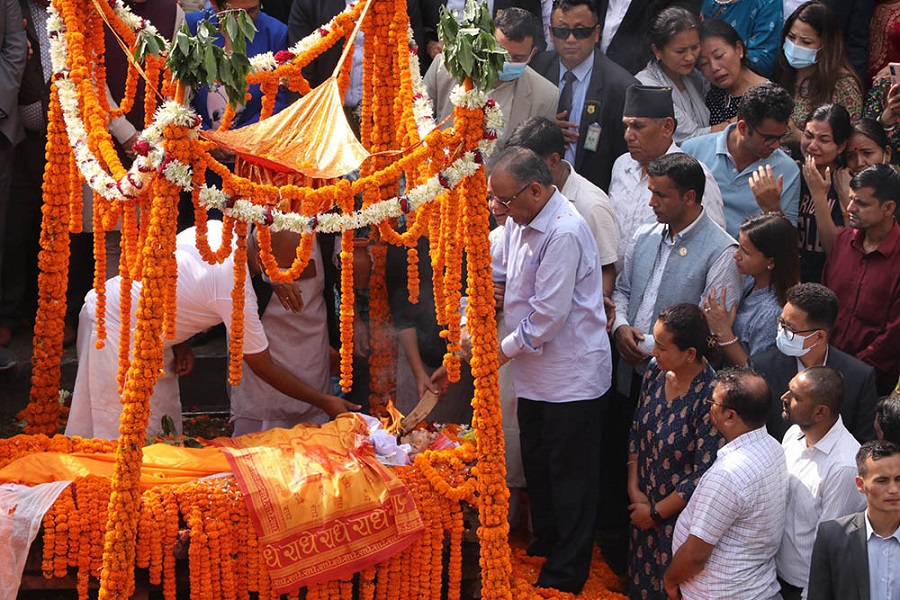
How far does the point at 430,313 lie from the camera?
234 inches

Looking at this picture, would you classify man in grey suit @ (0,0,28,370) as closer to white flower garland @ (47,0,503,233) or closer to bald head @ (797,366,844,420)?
white flower garland @ (47,0,503,233)

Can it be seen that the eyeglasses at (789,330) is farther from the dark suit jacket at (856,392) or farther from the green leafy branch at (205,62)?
the green leafy branch at (205,62)

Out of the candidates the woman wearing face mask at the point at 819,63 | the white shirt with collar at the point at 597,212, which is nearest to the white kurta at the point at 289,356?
the white shirt with collar at the point at 597,212

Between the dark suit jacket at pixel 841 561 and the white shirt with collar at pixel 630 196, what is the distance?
2048 mm

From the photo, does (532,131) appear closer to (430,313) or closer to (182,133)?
(430,313)

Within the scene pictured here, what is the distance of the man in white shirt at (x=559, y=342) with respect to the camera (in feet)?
17.3

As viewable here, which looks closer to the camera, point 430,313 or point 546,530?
point 546,530

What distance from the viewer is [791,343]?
195 inches

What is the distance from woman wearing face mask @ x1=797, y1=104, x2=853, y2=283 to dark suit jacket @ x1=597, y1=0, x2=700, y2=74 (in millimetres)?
1509

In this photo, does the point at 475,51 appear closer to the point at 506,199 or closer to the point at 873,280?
the point at 506,199

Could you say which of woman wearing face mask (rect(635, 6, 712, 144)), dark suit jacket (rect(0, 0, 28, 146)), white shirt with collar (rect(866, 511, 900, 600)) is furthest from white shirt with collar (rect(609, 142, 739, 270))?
dark suit jacket (rect(0, 0, 28, 146))

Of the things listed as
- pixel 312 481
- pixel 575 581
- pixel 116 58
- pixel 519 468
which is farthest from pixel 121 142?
pixel 575 581

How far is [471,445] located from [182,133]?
1994 millimetres

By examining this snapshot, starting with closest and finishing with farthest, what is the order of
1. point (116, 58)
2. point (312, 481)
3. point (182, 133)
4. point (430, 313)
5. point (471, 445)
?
point (182, 133)
point (312, 481)
point (471, 445)
point (430, 313)
point (116, 58)
